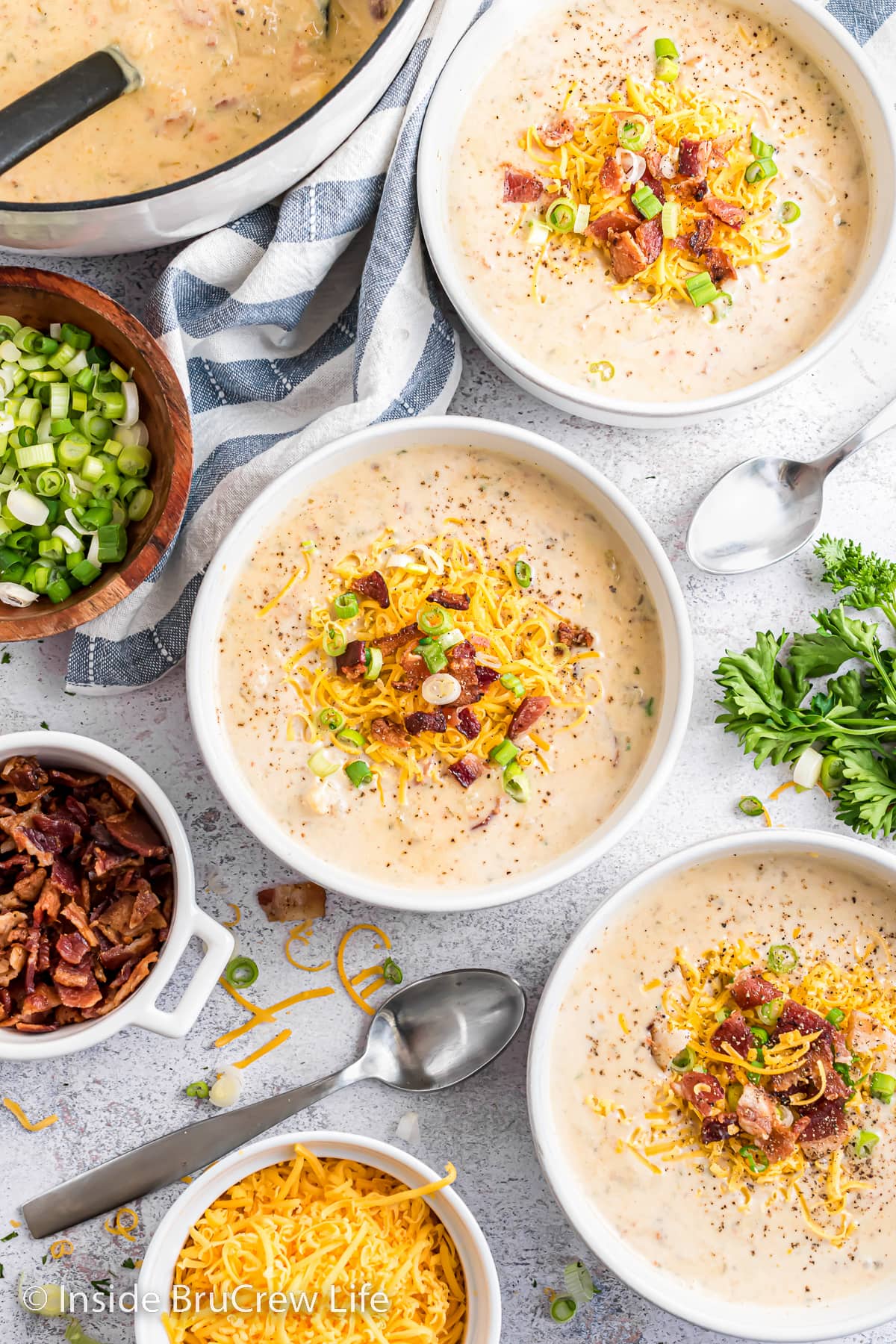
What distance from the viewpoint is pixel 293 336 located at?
235 cm

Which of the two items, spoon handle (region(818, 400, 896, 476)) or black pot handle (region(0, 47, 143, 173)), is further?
spoon handle (region(818, 400, 896, 476))

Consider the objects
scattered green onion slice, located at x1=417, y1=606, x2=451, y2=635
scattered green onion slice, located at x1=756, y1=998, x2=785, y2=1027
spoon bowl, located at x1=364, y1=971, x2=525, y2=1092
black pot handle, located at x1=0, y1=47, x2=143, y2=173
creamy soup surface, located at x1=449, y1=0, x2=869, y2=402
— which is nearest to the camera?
black pot handle, located at x1=0, y1=47, x2=143, y2=173

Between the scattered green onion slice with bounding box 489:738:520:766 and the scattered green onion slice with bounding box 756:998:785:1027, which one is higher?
the scattered green onion slice with bounding box 489:738:520:766

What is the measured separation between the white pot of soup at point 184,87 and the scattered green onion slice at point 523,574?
0.82m

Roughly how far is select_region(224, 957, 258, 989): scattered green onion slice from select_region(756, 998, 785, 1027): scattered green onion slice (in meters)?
1.03

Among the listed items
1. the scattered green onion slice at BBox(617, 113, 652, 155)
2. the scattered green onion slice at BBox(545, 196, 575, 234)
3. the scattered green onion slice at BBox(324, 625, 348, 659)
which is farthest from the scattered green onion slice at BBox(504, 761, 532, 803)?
the scattered green onion slice at BBox(617, 113, 652, 155)

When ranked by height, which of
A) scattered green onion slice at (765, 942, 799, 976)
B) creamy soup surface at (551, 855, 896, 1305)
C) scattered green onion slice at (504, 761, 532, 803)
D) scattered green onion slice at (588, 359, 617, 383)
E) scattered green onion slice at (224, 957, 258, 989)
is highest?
scattered green onion slice at (588, 359, 617, 383)

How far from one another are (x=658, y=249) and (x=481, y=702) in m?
0.95

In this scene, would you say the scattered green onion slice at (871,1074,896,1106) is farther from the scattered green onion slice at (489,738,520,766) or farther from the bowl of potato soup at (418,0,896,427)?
the bowl of potato soup at (418,0,896,427)

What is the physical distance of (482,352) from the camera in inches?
93.7

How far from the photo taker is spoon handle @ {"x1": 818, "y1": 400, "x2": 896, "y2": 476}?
7.68ft

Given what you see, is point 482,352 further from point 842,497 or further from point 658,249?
point 842,497

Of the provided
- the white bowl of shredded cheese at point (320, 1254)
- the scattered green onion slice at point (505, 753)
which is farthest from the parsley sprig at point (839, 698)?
the white bowl of shredded cheese at point (320, 1254)

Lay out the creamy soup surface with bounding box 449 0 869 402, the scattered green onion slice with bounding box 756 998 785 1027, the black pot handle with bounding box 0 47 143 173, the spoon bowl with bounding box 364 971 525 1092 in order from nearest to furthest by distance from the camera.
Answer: the black pot handle with bounding box 0 47 143 173 → the scattered green onion slice with bounding box 756 998 785 1027 → the creamy soup surface with bounding box 449 0 869 402 → the spoon bowl with bounding box 364 971 525 1092
